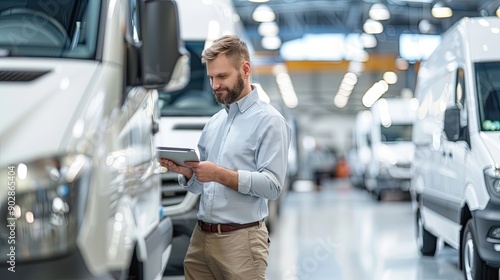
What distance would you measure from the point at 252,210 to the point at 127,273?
2.19 feet

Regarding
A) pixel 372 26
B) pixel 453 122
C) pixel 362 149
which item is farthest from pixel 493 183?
pixel 372 26

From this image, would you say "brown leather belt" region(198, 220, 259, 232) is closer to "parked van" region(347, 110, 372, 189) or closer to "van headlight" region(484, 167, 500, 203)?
"van headlight" region(484, 167, 500, 203)

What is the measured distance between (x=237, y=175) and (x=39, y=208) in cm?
98

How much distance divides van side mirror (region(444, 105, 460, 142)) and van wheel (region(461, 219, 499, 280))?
32.3 inches

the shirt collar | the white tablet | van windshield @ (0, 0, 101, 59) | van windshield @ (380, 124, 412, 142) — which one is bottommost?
van windshield @ (380, 124, 412, 142)

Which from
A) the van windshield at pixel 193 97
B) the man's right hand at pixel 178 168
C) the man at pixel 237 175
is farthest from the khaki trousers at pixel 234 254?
the van windshield at pixel 193 97

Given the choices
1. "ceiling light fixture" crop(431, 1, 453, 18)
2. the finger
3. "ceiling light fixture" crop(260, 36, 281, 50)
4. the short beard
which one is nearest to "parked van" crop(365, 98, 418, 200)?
"ceiling light fixture" crop(431, 1, 453, 18)

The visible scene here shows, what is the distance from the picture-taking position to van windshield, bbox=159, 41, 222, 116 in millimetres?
8547

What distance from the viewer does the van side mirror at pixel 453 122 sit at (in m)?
7.80

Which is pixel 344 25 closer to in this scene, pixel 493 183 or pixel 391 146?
pixel 391 146

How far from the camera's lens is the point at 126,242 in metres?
4.00

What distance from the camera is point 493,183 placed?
7.07 meters

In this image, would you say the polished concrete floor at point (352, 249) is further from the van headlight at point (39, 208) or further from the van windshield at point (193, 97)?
the van headlight at point (39, 208)

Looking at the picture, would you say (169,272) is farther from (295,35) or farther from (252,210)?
(295,35)
